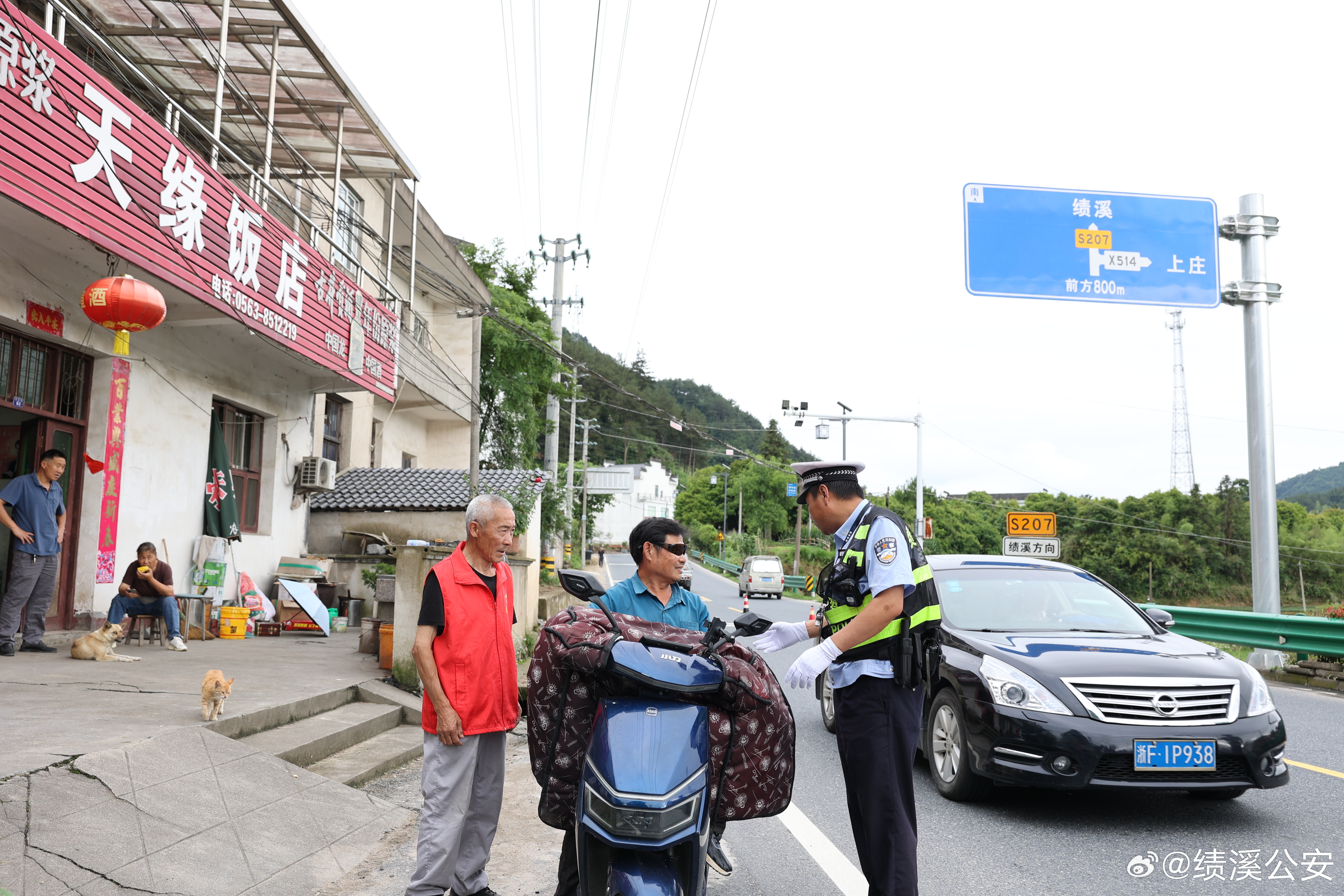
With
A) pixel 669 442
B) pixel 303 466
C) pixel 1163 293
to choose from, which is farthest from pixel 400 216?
pixel 669 442

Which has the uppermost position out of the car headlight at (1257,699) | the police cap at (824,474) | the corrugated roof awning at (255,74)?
the corrugated roof awning at (255,74)

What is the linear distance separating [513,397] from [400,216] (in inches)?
347

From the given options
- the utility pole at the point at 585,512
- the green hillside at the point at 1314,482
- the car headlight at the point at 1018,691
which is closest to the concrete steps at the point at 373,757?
the car headlight at the point at 1018,691

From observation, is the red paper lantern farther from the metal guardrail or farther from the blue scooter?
the metal guardrail

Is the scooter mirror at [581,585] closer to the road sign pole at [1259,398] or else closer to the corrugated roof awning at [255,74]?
the corrugated roof awning at [255,74]

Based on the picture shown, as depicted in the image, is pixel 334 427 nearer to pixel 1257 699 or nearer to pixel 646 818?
pixel 1257 699

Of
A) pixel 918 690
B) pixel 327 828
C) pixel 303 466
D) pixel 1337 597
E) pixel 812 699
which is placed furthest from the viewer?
pixel 1337 597

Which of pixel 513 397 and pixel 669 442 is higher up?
pixel 669 442

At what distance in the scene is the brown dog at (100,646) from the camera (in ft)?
27.9

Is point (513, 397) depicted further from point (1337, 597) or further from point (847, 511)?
point (1337, 597)

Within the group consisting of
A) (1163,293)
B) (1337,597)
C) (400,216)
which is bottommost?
(1337,597)

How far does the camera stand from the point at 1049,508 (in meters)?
66.4

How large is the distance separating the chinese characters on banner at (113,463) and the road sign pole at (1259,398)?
1432cm

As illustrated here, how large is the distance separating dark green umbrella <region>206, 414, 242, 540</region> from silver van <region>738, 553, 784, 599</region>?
26.2 meters
